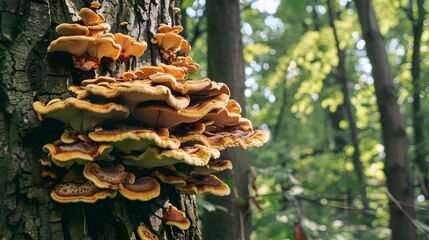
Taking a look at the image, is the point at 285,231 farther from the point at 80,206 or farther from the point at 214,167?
the point at 80,206

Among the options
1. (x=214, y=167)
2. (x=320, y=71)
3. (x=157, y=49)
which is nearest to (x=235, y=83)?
(x=157, y=49)

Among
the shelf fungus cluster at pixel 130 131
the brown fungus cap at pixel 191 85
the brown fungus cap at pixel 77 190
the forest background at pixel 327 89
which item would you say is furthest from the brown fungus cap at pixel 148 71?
the forest background at pixel 327 89

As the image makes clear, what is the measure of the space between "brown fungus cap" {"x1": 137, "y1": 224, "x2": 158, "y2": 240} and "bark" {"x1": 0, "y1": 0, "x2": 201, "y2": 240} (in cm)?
4

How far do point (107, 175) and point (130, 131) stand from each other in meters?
0.28

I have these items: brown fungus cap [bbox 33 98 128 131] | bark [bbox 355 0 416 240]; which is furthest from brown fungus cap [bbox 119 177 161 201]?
bark [bbox 355 0 416 240]

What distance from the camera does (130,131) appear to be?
183 centimetres

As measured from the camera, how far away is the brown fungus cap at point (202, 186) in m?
2.30

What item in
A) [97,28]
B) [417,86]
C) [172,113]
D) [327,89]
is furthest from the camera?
[327,89]

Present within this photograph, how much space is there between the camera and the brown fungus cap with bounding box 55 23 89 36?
2.08 meters

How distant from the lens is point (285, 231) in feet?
15.2

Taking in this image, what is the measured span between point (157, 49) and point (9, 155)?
1.18 meters

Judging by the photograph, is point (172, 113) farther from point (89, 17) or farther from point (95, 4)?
point (95, 4)

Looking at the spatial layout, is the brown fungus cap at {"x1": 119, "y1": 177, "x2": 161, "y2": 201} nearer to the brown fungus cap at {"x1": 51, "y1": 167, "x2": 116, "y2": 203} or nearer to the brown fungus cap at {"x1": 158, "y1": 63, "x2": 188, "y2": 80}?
the brown fungus cap at {"x1": 51, "y1": 167, "x2": 116, "y2": 203}

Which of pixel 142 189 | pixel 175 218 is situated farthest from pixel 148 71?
pixel 175 218
